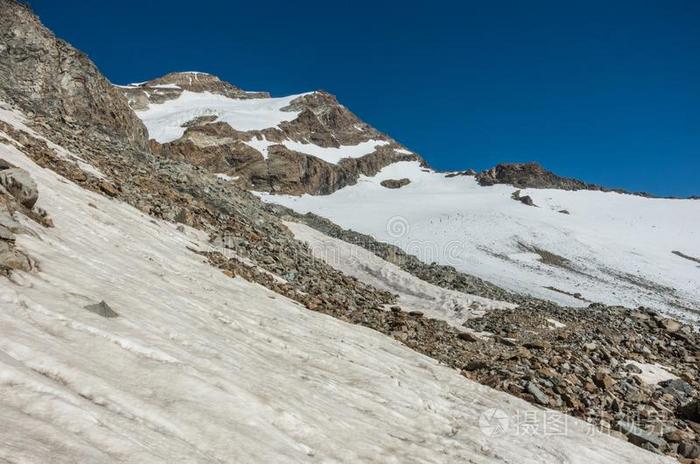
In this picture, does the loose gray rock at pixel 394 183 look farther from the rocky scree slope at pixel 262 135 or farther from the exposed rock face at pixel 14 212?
the exposed rock face at pixel 14 212

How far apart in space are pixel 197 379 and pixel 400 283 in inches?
744

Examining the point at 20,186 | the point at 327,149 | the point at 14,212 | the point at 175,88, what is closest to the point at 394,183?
the point at 327,149

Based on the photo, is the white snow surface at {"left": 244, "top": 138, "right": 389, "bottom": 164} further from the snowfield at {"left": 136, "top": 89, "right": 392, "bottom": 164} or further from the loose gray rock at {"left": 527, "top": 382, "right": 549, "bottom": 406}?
the loose gray rock at {"left": 527, "top": 382, "right": 549, "bottom": 406}

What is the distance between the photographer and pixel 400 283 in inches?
911

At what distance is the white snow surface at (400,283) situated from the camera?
19.9 meters

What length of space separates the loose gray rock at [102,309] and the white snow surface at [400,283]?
13.8 m

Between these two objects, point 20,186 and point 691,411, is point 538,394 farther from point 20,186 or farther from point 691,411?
point 20,186

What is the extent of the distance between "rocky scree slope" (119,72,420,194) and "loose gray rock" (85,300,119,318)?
2062 inches

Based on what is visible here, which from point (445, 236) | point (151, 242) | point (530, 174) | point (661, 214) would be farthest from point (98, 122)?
point (530, 174)

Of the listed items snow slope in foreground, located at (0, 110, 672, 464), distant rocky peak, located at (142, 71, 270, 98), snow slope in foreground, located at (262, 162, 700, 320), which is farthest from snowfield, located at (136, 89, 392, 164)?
snow slope in foreground, located at (0, 110, 672, 464)

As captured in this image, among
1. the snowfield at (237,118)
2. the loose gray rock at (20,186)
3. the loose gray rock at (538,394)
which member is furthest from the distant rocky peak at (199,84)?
the loose gray rock at (538,394)

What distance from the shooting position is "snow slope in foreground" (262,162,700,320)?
39.5 meters

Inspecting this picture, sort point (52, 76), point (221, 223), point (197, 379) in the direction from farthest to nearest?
point (52, 76) < point (221, 223) < point (197, 379)

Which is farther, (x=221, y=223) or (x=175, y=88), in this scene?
(x=175, y=88)
